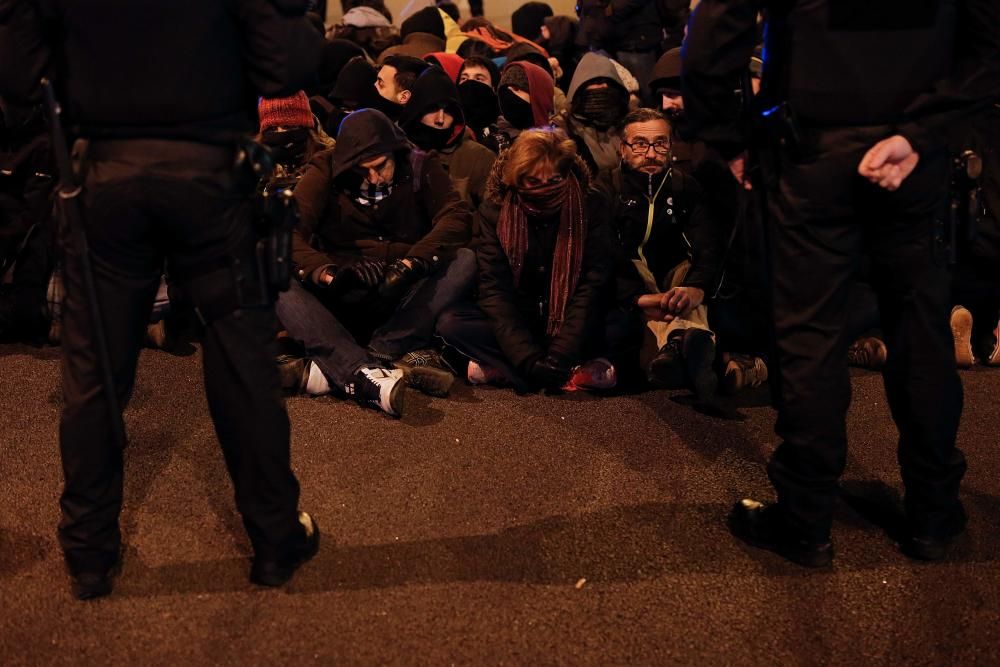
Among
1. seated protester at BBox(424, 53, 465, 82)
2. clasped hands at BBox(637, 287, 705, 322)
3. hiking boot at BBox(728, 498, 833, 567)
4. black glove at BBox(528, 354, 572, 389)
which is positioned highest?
seated protester at BBox(424, 53, 465, 82)

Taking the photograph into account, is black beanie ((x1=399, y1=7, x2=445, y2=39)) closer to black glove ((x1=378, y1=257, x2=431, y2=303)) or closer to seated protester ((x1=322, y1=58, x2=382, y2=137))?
seated protester ((x1=322, y1=58, x2=382, y2=137))

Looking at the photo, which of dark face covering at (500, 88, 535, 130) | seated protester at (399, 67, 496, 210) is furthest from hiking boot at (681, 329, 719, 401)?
dark face covering at (500, 88, 535, 130)

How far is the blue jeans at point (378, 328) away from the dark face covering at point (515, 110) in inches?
48.0

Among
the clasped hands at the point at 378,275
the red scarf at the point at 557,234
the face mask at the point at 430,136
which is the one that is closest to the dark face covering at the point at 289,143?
the face mask at the point at 430,136

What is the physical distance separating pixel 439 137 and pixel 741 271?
4.96 ft

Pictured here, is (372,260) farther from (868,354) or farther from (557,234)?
(868,354)

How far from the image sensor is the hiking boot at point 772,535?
7.53 ft

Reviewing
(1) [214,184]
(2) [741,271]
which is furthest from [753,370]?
(1) [214,184]

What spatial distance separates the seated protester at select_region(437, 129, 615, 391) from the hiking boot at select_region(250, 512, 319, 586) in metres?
1.34

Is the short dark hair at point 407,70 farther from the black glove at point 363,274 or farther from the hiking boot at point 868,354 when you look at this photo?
the hiking boot at point 868,354

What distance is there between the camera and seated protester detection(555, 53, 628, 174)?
4.38 metres

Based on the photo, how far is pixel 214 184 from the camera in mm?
1940

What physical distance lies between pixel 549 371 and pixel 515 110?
1.82 meters

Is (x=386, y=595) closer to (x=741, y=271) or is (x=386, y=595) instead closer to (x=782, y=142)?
(x=782, y=142)
